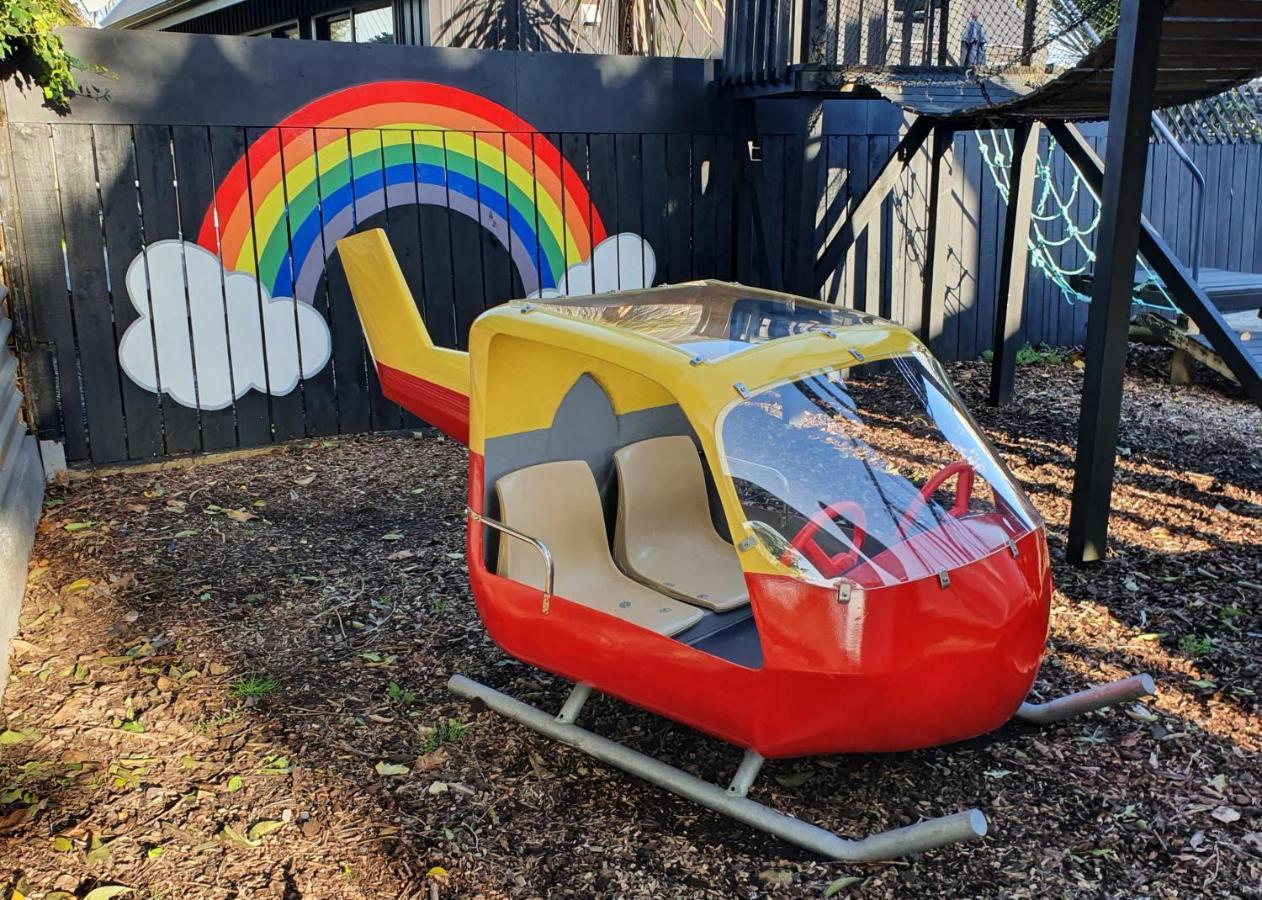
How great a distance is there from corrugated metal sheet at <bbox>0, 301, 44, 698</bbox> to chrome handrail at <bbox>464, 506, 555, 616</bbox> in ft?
6.56

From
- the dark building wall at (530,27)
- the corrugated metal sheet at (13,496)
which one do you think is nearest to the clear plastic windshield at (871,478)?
the corrugated metal sheet at (13,496)

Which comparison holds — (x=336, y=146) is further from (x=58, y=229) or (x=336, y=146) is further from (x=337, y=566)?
(x=337, y=566)

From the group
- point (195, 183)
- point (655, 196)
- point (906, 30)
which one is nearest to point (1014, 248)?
point (906, 30)

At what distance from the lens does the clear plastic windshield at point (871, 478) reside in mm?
3260

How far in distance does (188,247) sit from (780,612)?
5.62 meters

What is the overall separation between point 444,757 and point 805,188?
6.20 m

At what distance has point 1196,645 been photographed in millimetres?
4629

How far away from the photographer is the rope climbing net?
Answer: 10.4 metres

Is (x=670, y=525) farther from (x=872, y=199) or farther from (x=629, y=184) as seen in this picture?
(x=872, y=199)

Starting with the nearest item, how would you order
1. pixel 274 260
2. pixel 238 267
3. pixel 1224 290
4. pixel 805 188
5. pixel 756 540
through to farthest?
pixel 756 540, pixel 238 267, pixel 274 260, pixel 805 188, pixel 1224 290

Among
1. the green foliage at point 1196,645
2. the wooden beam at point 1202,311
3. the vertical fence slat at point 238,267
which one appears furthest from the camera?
the vertical fence slat at point 238,267

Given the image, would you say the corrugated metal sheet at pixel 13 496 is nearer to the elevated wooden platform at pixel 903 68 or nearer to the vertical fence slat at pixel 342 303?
the vertical fence slat at pixel 342 303

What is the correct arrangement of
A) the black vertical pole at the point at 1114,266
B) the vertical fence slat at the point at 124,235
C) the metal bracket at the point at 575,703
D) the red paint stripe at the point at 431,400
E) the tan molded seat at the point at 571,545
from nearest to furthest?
the metal bracket at the point at 575,703 → the tan molded seat at the point at 571,545 → the red paint stripe at the point at 431,400 → the black vertical pole at the point at 1114,266 → the vertical fence slat at the point at 124,235

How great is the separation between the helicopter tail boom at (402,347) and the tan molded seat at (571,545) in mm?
410
